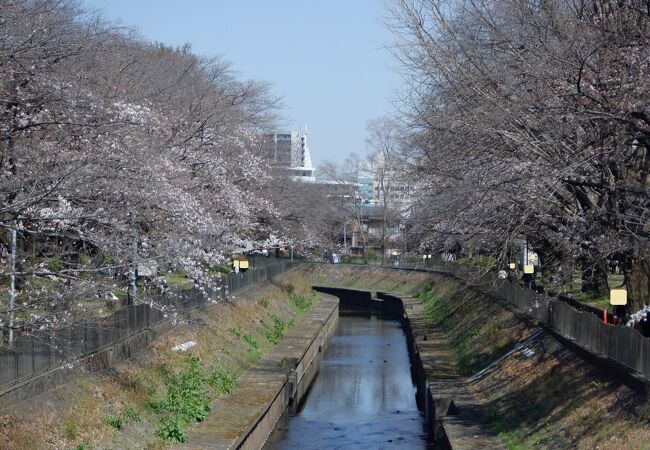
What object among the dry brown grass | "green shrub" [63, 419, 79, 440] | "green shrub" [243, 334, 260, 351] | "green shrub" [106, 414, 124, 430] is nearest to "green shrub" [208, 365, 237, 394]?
the dry brown grass

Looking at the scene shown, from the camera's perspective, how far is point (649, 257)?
1742 cm

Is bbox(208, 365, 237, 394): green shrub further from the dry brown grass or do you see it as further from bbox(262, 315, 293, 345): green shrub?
bbox(262, 315, 293, 345): green shrub

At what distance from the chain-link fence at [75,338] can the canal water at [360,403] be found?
431 centimetres

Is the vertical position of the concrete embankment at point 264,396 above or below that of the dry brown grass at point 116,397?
below

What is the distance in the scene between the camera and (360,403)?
97.8 feet

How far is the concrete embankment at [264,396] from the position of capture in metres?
19.2

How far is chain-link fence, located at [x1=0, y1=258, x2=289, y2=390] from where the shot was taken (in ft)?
49.0

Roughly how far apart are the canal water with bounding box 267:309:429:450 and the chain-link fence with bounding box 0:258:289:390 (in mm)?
4311

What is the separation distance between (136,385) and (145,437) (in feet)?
7.94

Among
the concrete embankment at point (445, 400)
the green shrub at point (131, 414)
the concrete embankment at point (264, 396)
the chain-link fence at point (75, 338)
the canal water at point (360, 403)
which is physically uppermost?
the chain-link fence at point (75, 338)

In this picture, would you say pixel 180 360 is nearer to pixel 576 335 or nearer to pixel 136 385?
pixel 136 385

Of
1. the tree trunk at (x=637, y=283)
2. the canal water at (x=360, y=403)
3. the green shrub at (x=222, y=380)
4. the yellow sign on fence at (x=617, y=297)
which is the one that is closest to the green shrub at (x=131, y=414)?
the canal water at (x=360, y=403)

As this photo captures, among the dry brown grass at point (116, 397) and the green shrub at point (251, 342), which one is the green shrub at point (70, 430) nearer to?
the dry brown grass at point (116, 397)

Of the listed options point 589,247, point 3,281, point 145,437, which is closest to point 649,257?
point 589,247
